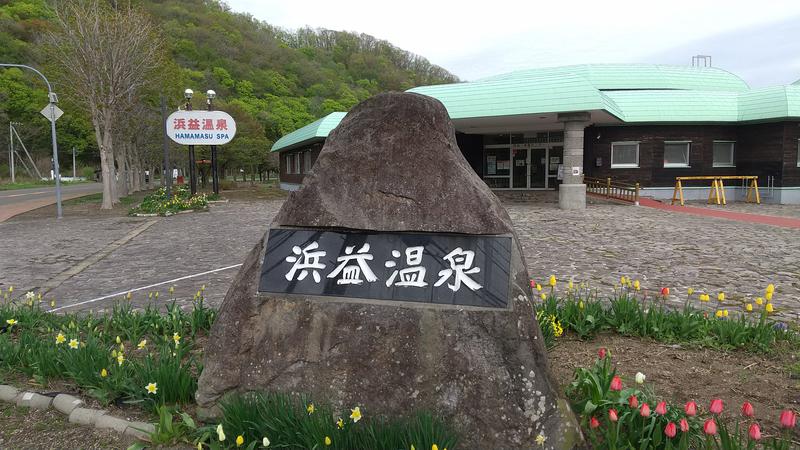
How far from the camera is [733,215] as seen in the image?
1517cm

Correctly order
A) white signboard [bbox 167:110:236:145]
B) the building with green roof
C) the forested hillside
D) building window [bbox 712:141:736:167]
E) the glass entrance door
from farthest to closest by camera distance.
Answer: the forested hillside → the glass entrance door → building window [bbox 712:141:736:167] → white signboard [bbox 167:110:236:145] → the building with green roof

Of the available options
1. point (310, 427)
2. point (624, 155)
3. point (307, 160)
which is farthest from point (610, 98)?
point (310, 427)

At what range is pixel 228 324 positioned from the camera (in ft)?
9.99

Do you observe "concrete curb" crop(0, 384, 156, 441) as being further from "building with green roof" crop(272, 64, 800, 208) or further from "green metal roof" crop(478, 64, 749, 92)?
"green metal roof" crop(478, 64, 749, 92)

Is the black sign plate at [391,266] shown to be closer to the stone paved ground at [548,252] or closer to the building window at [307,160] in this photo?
the stone paved ground at [548,252]

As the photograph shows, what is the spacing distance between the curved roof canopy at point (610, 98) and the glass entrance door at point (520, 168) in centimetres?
238

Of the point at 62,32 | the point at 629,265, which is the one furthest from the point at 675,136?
the point at 62,32

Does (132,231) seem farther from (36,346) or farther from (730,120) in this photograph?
(730,120)

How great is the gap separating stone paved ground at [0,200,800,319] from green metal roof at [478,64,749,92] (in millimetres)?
11606

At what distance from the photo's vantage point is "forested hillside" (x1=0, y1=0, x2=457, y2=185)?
38.9m

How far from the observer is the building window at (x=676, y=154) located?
2198cm

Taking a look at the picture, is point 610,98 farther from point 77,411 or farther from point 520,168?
point 77,411

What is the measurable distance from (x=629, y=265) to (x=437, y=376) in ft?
19.2

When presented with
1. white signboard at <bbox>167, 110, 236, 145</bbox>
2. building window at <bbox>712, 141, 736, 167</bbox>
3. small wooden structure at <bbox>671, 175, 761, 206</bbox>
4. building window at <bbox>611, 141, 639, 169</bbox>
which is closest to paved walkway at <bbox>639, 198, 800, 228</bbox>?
small wooden structure at <bbox>671, 175, 761, 206</bbox>
